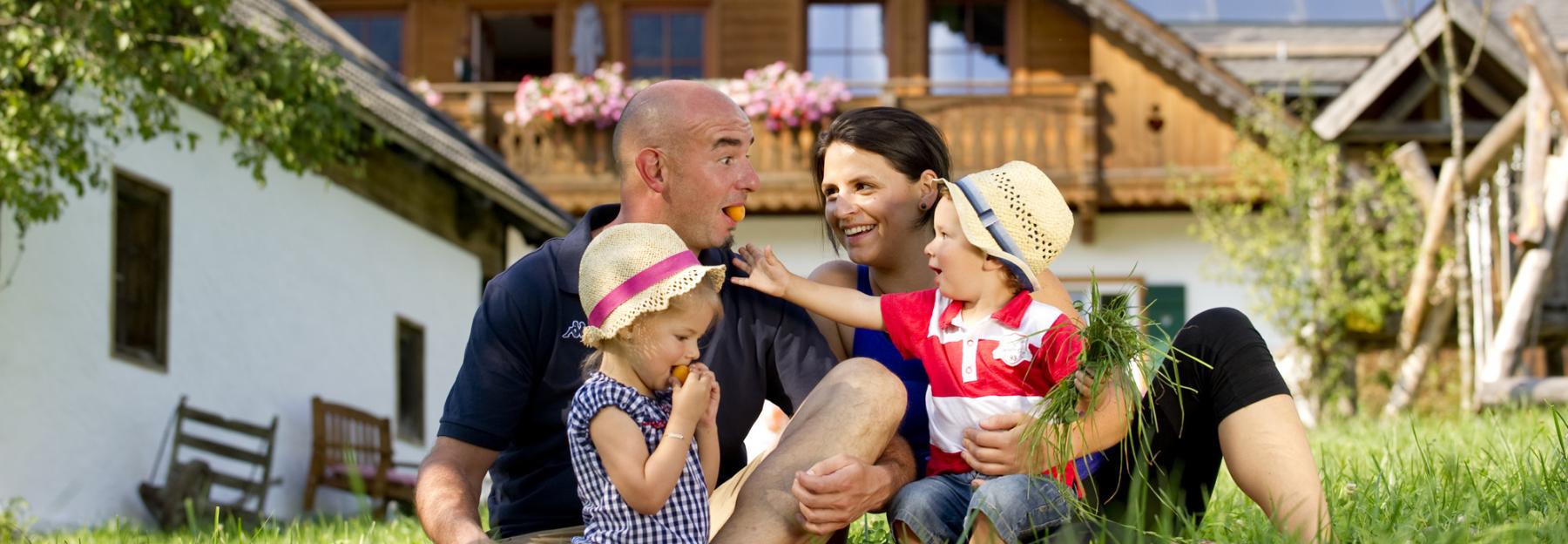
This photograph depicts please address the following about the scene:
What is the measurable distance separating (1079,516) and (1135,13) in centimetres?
1652

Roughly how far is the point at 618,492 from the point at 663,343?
11.6 inches

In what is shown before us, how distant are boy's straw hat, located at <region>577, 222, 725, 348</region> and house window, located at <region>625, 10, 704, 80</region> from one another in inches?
708

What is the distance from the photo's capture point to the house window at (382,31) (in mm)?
21859

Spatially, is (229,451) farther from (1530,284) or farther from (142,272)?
(1530,284)

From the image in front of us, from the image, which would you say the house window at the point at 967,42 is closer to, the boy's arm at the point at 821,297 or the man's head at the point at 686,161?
the man's head at the point at 686,161

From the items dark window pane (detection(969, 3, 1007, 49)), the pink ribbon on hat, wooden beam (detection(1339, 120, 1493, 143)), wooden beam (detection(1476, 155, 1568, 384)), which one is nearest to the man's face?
the pink ribbon on hat

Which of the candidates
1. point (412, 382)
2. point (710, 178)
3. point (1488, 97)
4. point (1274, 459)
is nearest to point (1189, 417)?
point (1274, 459)

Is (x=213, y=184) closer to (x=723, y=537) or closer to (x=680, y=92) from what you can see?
(x=680, y=92)

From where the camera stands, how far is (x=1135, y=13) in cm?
1980

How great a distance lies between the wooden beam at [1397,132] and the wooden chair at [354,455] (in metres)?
10.4

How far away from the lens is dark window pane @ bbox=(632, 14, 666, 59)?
2175 cm

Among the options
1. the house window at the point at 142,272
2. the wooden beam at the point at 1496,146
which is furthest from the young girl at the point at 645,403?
the wooden beam at the point at 1496,146

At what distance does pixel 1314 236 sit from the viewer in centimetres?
1862

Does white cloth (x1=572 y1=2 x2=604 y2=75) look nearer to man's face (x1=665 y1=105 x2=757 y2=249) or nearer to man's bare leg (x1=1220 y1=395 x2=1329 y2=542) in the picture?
man's face (x1=665 y1=105 x2=757 y2=249)
